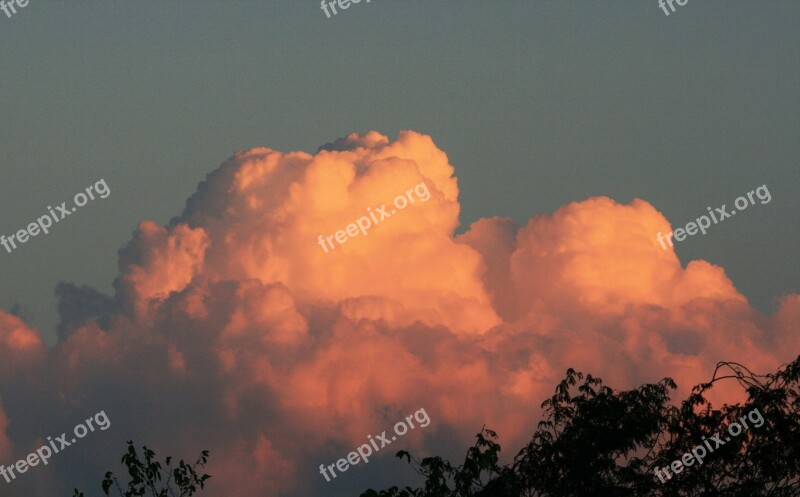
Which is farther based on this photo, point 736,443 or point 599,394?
point 599,394

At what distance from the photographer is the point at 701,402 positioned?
33.8 meters

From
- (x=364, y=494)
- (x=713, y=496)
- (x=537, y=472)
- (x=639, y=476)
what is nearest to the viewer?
(x=364, y=494)

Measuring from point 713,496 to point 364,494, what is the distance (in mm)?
9513

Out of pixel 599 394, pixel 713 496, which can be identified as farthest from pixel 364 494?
pixel 599 394

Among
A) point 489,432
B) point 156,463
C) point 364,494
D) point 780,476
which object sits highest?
point 156,463

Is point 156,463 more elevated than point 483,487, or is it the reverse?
point 156,463

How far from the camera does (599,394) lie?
3741 centimetres

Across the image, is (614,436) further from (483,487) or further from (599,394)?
(483,487)

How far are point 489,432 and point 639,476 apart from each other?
4987 millimetres

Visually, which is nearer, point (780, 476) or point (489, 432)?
point (780, 476)

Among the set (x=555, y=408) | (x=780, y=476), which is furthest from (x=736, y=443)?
(x=555, y=408)

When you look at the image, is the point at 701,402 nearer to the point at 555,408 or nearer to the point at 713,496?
the point at 713,496

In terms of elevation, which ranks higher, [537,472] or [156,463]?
[156,463]

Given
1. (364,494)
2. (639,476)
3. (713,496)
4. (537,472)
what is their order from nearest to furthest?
(364,494)
(713,496)
(639,476)
(537,472)
